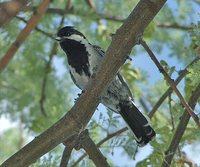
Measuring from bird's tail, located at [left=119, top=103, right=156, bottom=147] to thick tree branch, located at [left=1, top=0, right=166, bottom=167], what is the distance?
0.81 m

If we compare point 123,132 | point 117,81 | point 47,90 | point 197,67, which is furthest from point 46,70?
point 197,67

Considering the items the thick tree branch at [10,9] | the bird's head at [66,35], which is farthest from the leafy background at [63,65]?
the thick tree branch at [10,9]

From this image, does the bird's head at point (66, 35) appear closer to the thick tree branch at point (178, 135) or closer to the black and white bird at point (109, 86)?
the black and white bird at point (109, 86)

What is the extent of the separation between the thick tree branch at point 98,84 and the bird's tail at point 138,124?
31.8 inches

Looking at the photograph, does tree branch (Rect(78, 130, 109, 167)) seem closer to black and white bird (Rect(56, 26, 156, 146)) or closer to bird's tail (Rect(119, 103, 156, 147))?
bird's tail (Rect(119, 103, 156, 147))

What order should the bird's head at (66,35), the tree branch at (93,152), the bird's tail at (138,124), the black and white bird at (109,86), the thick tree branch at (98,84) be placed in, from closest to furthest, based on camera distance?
the thick tree branch at (98,84) → the tree branch at (93,152) → the bird's tail at (138,124) → the black and white bird at (109,86) → the bird's head at (66,35)

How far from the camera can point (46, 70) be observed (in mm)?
3760

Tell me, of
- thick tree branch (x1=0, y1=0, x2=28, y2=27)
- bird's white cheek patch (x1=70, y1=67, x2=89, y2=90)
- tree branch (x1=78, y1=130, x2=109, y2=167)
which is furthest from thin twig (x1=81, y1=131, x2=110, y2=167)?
thick tree branch (x1=0, y1=0, x2=28, y2=27)

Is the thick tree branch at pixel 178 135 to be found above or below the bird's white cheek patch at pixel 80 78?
below

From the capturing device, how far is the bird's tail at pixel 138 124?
2.61 metres

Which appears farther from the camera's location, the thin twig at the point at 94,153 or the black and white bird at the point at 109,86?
the black and white bird at the point at 109,86

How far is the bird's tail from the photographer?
261cm

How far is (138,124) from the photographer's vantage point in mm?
2812

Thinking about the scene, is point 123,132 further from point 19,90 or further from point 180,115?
point 19,90
